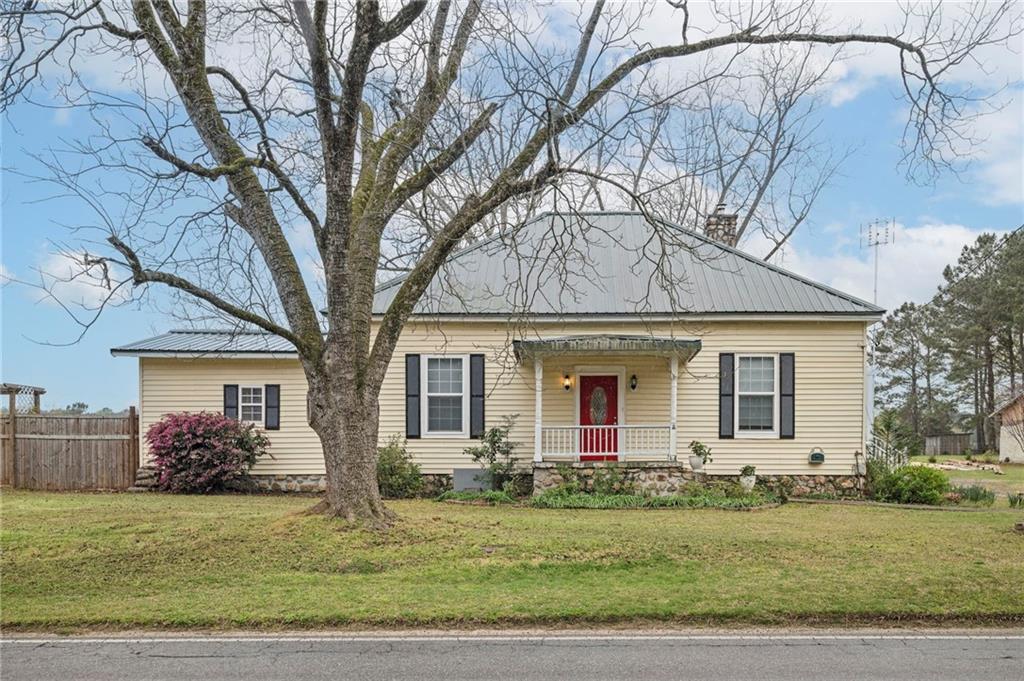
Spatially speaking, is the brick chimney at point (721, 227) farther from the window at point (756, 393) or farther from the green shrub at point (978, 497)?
the green shrub at point (978, 497)

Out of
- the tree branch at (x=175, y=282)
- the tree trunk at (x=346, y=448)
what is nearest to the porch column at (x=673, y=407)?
the tree trunk at (x=346, y=448)

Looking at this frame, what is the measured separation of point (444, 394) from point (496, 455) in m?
1.70

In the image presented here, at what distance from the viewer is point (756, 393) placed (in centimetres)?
1683

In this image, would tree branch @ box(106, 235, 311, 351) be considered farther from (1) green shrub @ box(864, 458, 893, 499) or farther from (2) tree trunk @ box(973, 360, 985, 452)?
(2) tree trunk @ box(973, 360, 985, 452)

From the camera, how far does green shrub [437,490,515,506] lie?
1524 centimetres

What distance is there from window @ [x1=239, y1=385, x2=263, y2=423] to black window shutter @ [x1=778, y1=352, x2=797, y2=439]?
11032 mm

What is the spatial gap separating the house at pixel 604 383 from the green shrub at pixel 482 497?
113cm

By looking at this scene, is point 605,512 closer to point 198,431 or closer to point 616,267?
point 616,267

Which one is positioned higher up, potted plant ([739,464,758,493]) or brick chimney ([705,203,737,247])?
brick chimney ([705,203,737,247])

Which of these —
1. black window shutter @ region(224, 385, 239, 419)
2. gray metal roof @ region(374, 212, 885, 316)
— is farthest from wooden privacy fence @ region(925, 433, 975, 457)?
black window shutter @ region(224, 385, 239, 419)

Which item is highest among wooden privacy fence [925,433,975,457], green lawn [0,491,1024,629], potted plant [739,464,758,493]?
green lawn [0,491,1024,629]

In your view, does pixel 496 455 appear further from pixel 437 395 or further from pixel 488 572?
pixel 488 572

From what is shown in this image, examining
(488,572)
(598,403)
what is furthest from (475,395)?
(488,572)

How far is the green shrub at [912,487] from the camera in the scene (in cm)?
1580
